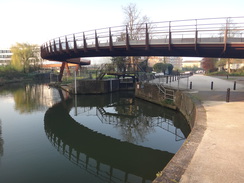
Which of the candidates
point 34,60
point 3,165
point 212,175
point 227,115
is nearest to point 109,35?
point 227,115

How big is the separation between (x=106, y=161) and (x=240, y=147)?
5955 mm

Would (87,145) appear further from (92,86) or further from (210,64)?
(210,64)

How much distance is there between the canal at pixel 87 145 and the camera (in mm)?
A: 7641

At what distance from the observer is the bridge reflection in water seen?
25.8 ft

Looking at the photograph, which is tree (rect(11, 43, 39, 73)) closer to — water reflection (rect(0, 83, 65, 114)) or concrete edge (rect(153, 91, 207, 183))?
water reflection (rect(0, 83, 65, 114))

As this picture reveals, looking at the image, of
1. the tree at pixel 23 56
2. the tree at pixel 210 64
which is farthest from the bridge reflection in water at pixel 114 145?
the tree at pixel 210 64

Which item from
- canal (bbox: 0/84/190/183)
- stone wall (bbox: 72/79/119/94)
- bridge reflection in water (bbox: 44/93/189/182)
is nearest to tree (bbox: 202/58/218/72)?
stone wall (bbox: 72/79/119/94)

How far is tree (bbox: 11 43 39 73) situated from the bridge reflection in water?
57.2m

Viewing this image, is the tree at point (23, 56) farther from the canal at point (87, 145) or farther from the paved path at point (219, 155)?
the paved path at point (219, 155)

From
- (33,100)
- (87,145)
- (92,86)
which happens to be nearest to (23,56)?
(33,100)

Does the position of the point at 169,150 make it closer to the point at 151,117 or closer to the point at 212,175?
the point at 212,175

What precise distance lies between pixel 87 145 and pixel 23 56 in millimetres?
71250

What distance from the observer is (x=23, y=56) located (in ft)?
225

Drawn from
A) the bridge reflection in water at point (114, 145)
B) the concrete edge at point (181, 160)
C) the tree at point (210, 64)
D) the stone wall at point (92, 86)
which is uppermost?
the tree at point (210, 64)
